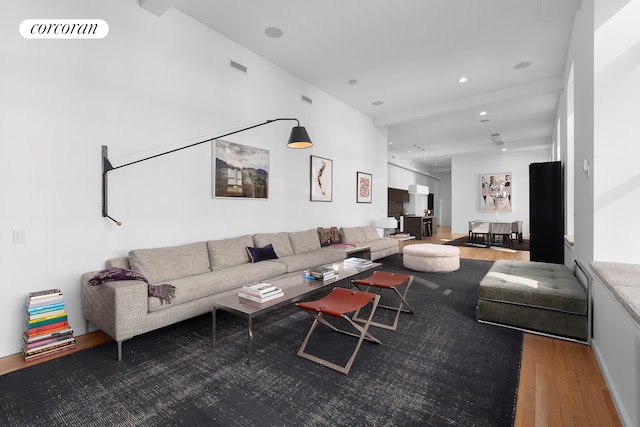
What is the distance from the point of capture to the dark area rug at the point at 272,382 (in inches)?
70.4

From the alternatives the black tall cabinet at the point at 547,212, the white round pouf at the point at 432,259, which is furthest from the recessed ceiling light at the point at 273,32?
the black tall cabinet at the point at 547,212

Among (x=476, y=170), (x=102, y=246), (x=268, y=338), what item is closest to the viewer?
(x=268, y=338)

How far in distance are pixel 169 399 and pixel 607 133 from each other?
12.9 feet

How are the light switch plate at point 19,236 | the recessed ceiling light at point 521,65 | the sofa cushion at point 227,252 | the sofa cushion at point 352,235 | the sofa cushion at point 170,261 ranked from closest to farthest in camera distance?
the light switch plate at point 19,236
the sofa cushion at point 170,261
the sofa cushion at point 227,252
the recessed ceiling light at point 521,65
the sofa cushion at point 352,235

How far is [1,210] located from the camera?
2.52 m

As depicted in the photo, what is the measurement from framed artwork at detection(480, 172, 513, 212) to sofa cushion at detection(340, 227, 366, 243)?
7.97m

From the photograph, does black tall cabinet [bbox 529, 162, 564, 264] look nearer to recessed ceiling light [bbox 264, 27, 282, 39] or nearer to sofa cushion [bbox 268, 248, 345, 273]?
sofa cushion [bbox 268, 248, 345, 273]

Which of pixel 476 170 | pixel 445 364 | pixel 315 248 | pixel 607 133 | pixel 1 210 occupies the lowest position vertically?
pixel 445 364

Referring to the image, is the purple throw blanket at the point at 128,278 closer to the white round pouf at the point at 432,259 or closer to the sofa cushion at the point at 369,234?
the white round pouf at the point at 432,259

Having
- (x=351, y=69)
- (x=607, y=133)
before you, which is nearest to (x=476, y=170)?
(x=351, y=69)

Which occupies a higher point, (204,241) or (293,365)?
(204,241)

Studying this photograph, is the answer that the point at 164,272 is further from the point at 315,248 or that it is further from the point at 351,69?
the point at 351,69

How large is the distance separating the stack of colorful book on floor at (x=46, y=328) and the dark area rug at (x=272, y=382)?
0.16 meters

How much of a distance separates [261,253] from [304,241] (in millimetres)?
1136
